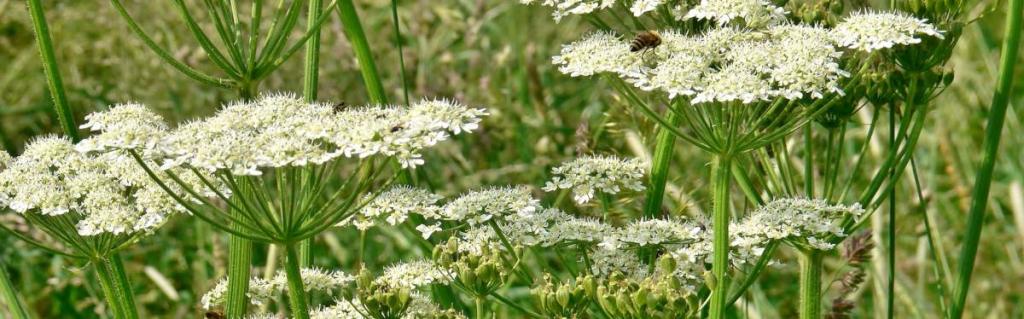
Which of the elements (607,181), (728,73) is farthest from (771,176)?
(728,73)

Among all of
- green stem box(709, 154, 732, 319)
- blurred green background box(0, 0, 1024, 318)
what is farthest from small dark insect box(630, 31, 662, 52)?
blurred green background box(0, 0, 1024, 318)

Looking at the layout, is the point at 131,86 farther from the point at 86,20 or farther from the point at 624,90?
the point at 624,90

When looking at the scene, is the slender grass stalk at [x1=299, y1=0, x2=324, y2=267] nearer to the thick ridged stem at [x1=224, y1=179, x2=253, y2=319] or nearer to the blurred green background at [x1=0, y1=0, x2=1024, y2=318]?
the thick ridged stem at [x1=224, y1=179, x2=253, y2=319]

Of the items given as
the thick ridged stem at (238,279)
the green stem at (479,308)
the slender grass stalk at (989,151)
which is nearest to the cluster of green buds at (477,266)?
the green stem at (479,308)

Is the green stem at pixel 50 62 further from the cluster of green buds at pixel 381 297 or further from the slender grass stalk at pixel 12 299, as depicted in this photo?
the cluster of green buds at pixel 381 297

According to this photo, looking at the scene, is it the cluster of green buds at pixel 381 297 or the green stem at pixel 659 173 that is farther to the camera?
the green stem at pixel 659 173

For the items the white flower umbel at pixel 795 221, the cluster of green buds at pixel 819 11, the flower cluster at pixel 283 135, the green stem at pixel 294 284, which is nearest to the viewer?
the flower cluster at pixel 283 135
